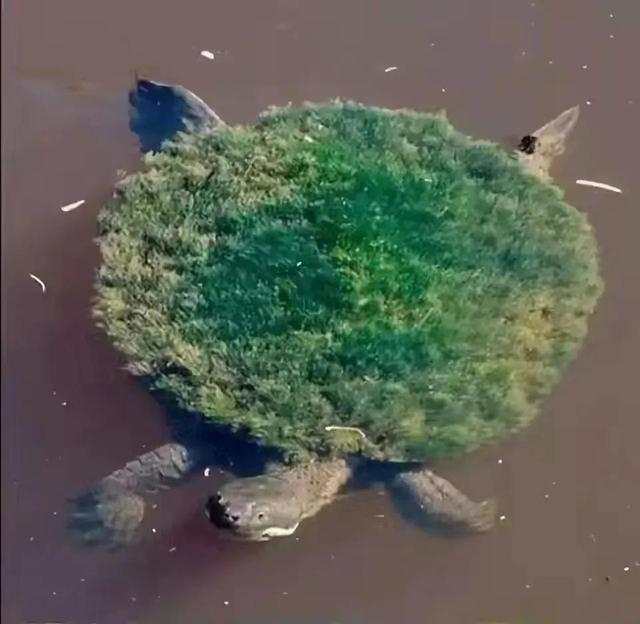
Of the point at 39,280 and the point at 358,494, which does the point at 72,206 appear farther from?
the point at 358,494

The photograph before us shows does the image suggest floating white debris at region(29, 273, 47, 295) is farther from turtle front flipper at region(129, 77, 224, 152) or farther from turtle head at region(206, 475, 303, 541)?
turtle head at region(206, 475, 303, 541)

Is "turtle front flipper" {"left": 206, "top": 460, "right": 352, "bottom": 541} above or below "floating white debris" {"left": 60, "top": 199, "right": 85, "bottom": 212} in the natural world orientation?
below

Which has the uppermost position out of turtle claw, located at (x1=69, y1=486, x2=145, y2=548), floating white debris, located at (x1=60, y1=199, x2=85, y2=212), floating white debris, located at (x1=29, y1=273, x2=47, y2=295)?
floating white debris, located at (x1=60, y1=199, x2=85, y2=212)

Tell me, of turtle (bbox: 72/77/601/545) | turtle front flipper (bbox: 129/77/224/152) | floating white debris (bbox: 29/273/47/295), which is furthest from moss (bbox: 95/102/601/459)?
floating white debris (bbox: 29/273/47/295)

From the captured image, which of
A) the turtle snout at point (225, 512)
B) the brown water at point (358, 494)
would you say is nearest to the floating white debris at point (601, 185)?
the brown water at point (358, 494)

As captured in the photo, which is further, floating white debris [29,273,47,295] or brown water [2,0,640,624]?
floating white debris [29,273,47,295]

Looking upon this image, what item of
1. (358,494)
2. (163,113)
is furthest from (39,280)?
(358,494)
